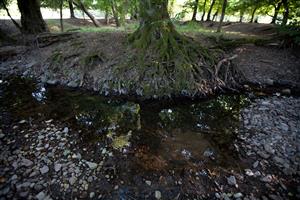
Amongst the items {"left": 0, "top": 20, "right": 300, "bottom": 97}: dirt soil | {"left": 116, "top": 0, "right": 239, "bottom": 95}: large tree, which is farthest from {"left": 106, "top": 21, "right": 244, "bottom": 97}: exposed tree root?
{"left": 0, "top": 20, "right": 300, "bottom": 97}: dirt soil

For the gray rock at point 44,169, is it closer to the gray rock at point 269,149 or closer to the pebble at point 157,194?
the pebble at point 157,194

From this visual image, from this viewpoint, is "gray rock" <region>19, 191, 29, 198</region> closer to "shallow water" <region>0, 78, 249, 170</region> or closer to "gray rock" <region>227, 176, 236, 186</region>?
"shallow water" <region>0, 78, 249, 170</region>

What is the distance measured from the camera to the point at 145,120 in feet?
16.2

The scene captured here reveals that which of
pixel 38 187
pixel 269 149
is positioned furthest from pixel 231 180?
pixel 38 187

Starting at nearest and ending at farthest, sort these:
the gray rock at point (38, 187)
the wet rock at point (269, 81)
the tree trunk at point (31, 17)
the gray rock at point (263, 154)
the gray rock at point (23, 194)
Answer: the gray rock at point (23, 194) → the gray rock at point (38, 187) → the gray rock at point (263, 154) → the wet rock at point (269, 81) → the tree trunk at point (31, 17)

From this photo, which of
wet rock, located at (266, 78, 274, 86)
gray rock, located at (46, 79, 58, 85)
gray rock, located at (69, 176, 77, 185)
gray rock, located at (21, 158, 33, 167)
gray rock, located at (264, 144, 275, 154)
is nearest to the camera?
gray rock, located at (69, 176, 77, 185)

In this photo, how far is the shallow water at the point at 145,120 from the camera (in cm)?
381

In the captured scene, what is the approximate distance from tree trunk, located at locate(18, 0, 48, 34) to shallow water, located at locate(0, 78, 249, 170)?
5380 mm

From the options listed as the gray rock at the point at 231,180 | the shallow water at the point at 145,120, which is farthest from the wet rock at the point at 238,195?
the shallow water at the point at 145,120

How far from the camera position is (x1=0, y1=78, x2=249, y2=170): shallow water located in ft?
12.5

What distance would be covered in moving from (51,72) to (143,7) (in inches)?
166

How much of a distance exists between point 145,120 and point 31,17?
9.87 meters

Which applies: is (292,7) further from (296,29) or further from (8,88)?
(8,88)

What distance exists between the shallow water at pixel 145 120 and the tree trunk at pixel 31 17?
5380 millimetres
